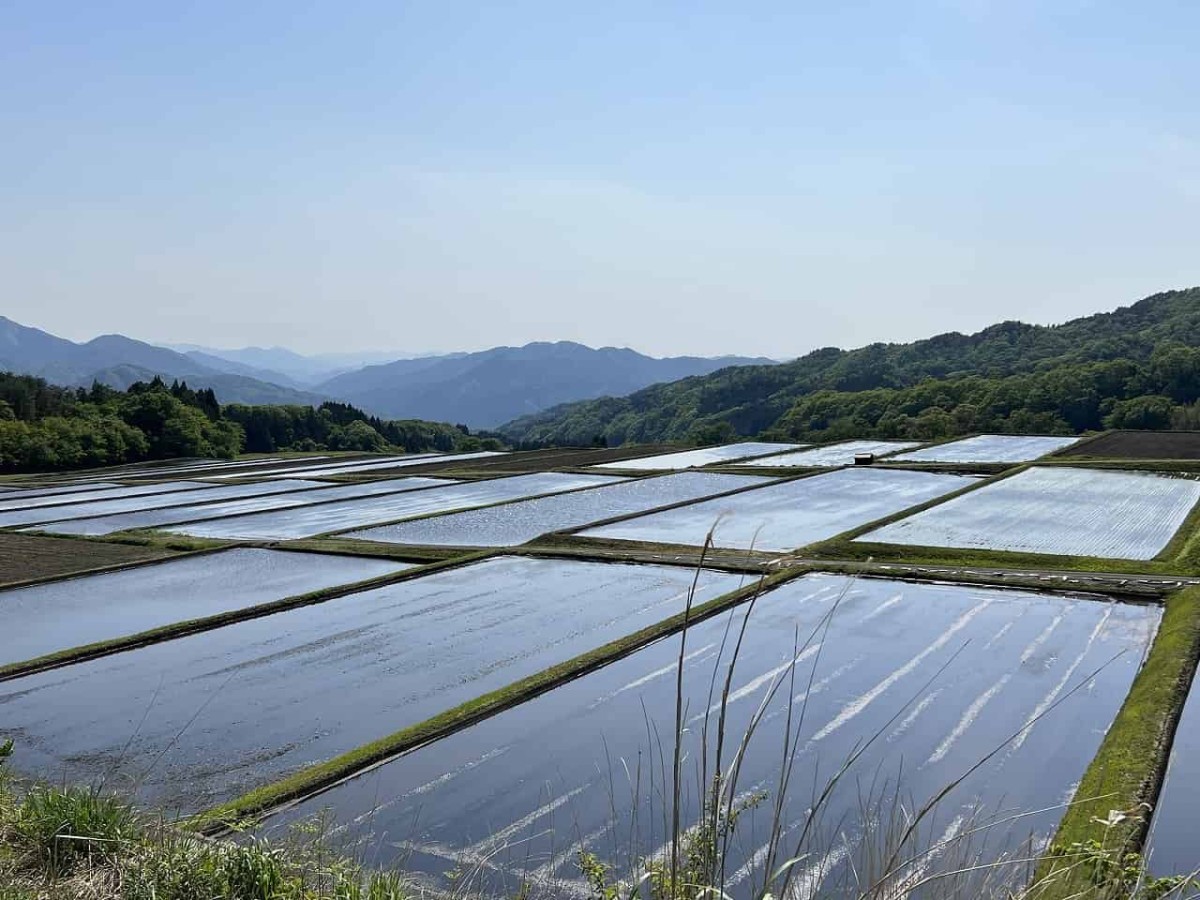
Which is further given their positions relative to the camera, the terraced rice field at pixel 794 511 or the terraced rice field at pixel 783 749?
the terraced rice field at pixel 794 511

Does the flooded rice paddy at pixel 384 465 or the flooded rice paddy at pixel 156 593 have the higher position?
the flooded rice paddy at pixel 384 465

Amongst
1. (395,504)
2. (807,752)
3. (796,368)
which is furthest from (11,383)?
(796,368)

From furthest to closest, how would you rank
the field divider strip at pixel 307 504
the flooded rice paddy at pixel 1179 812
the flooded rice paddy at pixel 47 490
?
1. the flooded rice paddy at pixel 47 490
2. the field divider strip at pixel 307 504
3. the flooded rice paddy at pixel 1179 812

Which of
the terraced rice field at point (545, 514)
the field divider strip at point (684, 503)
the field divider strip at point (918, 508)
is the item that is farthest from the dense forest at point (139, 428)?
the field divider strip at point (918, 508)

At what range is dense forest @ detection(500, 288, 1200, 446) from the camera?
76125 millimetres

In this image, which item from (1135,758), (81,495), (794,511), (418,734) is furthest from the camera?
(81,495)

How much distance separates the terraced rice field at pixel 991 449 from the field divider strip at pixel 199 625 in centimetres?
3057

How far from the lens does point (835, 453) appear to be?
51.4 m

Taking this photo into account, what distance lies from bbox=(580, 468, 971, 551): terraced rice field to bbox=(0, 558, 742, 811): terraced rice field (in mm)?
4804

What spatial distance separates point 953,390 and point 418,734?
3313 inches

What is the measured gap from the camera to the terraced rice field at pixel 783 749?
26.0ft

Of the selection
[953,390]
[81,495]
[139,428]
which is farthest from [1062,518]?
[953,390]

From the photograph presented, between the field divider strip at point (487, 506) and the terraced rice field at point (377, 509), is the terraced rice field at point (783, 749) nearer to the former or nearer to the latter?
the field divider strip at point (487, 506)

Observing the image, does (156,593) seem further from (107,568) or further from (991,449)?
(991,449)
